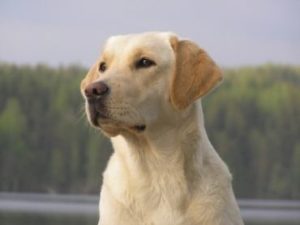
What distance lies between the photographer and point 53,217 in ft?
31.2

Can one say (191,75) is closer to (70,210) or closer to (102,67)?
(102,67)

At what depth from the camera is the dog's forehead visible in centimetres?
239

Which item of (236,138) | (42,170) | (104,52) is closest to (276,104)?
(236,138)

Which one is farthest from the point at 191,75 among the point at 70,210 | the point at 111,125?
the point at 70,210

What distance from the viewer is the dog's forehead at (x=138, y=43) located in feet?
7.85

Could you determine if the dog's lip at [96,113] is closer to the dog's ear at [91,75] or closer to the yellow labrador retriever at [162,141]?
the yellow labrador retriever at [162,141]

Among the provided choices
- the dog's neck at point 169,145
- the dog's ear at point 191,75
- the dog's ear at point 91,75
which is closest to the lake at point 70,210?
the dog's ear at point 91,75

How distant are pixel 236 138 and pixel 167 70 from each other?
931 cm

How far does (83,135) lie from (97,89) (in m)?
8.89

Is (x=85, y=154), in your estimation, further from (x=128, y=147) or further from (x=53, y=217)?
(x=128, y=147)

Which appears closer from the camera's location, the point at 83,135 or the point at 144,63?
the point at 144,63

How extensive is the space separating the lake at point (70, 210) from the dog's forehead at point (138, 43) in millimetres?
5834

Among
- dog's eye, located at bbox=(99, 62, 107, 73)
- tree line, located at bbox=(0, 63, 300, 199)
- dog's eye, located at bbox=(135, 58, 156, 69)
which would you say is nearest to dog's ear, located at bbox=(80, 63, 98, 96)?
dog's eye, located at bbox=(99, 62, 107, 73)

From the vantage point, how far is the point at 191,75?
7.82 feet
